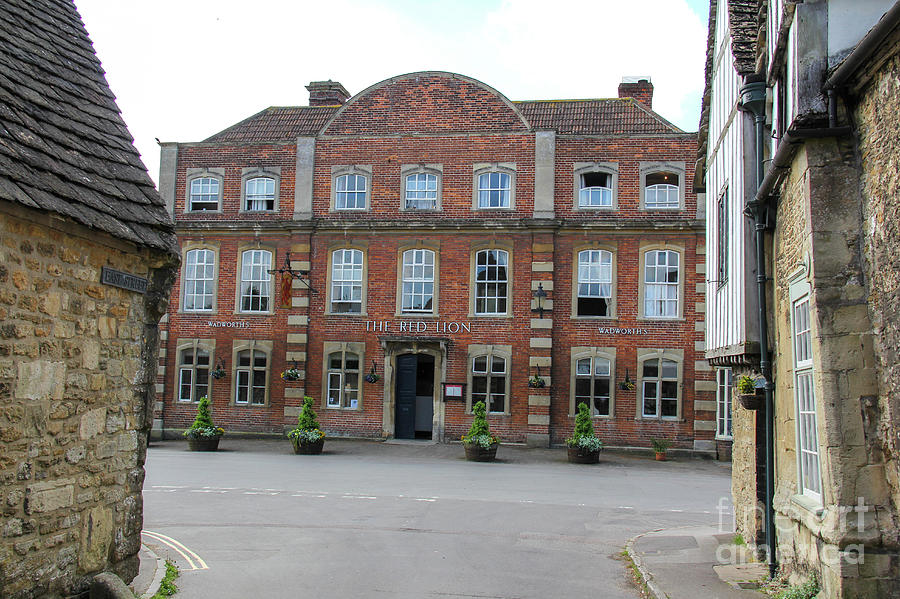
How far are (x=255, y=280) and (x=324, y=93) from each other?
8.56m

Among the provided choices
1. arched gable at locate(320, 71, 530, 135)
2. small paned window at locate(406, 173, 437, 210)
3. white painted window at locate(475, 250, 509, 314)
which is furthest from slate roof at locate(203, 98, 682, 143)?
white painted window at locate(475, 250, 509, 314)

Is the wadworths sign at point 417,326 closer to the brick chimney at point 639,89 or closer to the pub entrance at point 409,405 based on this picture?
the pub entrance at point 409,405

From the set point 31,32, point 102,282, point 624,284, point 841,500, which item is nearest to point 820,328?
point 841,500

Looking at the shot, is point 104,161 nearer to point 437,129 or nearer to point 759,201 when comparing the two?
point 759,201

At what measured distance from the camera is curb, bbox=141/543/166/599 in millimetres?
Result: 7802

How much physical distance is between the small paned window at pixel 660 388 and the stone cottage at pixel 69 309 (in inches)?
756

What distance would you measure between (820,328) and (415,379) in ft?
67.0

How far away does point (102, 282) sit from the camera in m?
7.11

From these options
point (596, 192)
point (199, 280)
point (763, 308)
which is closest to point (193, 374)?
point (199, 280)

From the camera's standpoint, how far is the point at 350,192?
2683cm

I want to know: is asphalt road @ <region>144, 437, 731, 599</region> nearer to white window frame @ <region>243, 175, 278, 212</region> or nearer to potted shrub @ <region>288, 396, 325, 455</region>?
potted shrub @ <region>288, 396, 325, 455</region>

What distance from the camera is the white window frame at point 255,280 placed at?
26938 millimetres

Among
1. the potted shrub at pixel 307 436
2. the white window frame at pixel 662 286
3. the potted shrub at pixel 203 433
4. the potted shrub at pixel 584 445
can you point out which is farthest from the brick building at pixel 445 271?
the potted shrub at pixel 307 436

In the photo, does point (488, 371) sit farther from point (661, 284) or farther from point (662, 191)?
point (662, 191)
